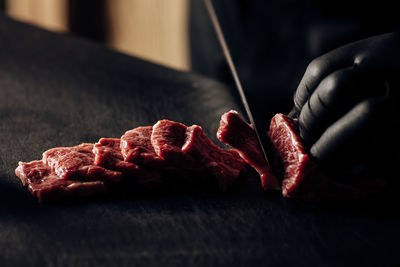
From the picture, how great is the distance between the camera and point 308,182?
184cm

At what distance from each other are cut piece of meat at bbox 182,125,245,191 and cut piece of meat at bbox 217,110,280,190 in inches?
Answer: 1.8

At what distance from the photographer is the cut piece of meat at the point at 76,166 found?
185 centimetres

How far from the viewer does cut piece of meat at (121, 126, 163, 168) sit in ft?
6.22

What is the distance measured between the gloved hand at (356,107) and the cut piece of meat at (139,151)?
542 millimetres

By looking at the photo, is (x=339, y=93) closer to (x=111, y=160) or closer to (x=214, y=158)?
(x=214, y=158)

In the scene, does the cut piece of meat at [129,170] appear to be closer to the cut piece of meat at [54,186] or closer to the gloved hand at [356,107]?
the cut piece of meat at [54,186]

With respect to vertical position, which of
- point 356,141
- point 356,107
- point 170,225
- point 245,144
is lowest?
point 170,225

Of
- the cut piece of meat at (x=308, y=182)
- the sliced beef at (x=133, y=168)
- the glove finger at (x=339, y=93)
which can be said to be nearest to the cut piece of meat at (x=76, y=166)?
the sliced beef at (x=133, y=168)

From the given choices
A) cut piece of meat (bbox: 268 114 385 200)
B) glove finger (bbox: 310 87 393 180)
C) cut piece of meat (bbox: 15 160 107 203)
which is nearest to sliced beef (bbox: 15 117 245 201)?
cut piece of meat (bbox: 15 160 107 203)

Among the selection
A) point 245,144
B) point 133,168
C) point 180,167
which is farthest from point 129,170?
point 245,144

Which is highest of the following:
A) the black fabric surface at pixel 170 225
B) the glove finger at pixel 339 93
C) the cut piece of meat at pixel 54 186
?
the glove finger at pixel 339 93

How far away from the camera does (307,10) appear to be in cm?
361

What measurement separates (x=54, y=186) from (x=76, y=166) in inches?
4.5

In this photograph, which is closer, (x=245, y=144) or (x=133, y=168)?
(x=133, y=168)
